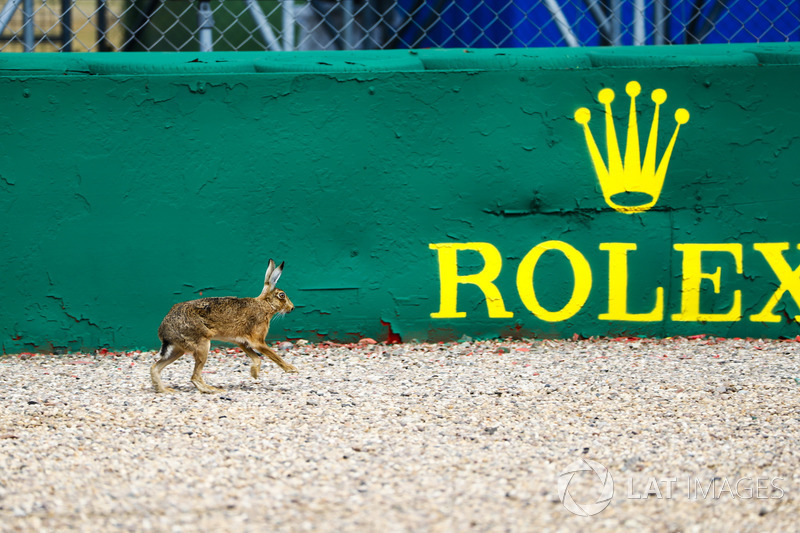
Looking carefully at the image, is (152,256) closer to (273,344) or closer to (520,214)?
(273,344)

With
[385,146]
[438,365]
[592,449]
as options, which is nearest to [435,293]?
[438,365]

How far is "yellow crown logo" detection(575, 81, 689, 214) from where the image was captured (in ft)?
16.5

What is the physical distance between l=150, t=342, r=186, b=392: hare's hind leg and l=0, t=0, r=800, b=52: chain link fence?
1884 mm

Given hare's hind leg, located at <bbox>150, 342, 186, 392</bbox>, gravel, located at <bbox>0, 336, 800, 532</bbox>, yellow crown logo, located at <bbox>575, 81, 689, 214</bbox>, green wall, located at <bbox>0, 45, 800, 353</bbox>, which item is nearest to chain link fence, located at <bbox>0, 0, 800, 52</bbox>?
green wall, located at <bbox>0, 45, 800, 353</bbox>

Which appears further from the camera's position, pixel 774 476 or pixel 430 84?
pixel 430 84

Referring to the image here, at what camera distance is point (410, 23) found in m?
7.36

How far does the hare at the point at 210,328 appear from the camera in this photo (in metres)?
3.96

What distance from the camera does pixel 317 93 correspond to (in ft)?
16.2

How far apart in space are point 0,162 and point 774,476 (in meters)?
4.32

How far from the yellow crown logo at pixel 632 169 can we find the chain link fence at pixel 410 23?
68 cm

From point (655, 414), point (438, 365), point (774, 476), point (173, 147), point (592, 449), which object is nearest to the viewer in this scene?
point (774, 476)

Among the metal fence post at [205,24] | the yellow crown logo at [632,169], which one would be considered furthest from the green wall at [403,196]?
the metal fence post at [205,24]

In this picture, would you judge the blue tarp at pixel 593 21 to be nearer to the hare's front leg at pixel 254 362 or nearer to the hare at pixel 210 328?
the hare at pixel 210 328

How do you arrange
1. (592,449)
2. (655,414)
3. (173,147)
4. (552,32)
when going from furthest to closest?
(552,32) → (173,147) → (655,414) → (592,449)
